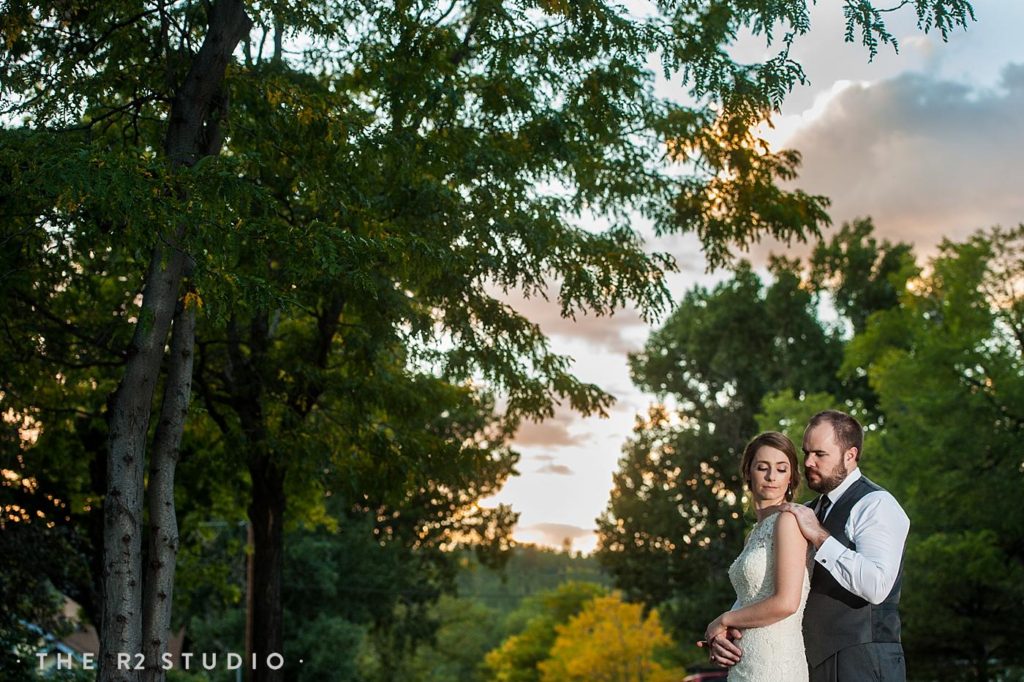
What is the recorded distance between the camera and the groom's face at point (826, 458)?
5.55 m

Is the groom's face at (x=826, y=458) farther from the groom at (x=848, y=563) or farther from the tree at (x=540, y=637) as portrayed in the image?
the tree at (x=540, y=637)

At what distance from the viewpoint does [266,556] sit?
1593 cm

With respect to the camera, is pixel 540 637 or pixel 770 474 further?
pixel 540 637

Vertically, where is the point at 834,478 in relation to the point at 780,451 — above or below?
below

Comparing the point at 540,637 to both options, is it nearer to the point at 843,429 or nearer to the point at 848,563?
the point at 843,429

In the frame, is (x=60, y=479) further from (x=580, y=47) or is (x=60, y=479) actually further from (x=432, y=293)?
(x=580, y=47)

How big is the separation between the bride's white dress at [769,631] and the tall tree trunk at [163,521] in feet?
19.6

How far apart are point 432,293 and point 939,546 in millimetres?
19813

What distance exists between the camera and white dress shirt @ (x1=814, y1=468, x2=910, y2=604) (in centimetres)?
516

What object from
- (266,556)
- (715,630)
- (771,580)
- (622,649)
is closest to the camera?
(771,580)

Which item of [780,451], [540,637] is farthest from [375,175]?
[540,637]

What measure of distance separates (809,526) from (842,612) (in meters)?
0.45

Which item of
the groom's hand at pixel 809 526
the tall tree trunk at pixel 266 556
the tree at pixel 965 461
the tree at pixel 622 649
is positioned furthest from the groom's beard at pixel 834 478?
the tree at pixel 622 649

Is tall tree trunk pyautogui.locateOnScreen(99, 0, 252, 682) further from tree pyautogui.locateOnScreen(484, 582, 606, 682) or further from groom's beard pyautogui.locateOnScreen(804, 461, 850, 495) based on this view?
tree pyautogui.locateOnScreen(484, 582, 606, 682)
